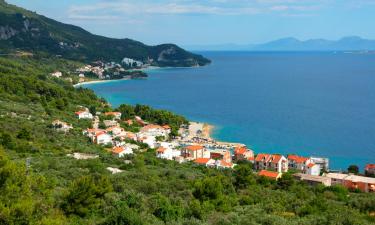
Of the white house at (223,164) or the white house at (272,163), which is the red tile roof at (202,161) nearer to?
the white house at (223,164)

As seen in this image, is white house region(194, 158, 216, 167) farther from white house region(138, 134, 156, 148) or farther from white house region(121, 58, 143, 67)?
white house region(121, 58, 143, 67)

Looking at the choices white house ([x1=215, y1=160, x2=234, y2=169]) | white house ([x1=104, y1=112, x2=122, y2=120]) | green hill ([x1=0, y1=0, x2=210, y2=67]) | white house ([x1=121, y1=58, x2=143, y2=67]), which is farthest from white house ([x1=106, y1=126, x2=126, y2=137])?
white house ([x1=121, y1=58, x2=143, y2=67])

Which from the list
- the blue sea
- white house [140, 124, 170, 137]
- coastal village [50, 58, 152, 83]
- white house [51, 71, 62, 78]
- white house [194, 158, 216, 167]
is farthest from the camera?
coastal village [50, 58, 152, 83]

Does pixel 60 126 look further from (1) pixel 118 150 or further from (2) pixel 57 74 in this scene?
(2) pixel 57 74

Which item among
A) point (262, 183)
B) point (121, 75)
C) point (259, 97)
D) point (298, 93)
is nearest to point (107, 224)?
point (262, 183)

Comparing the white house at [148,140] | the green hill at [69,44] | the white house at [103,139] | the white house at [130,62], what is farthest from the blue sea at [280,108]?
the white house at [130,62]

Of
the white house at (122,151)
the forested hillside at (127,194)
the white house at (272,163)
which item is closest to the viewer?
the forested hillside at (127,194)

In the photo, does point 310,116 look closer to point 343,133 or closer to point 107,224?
point 343,133
